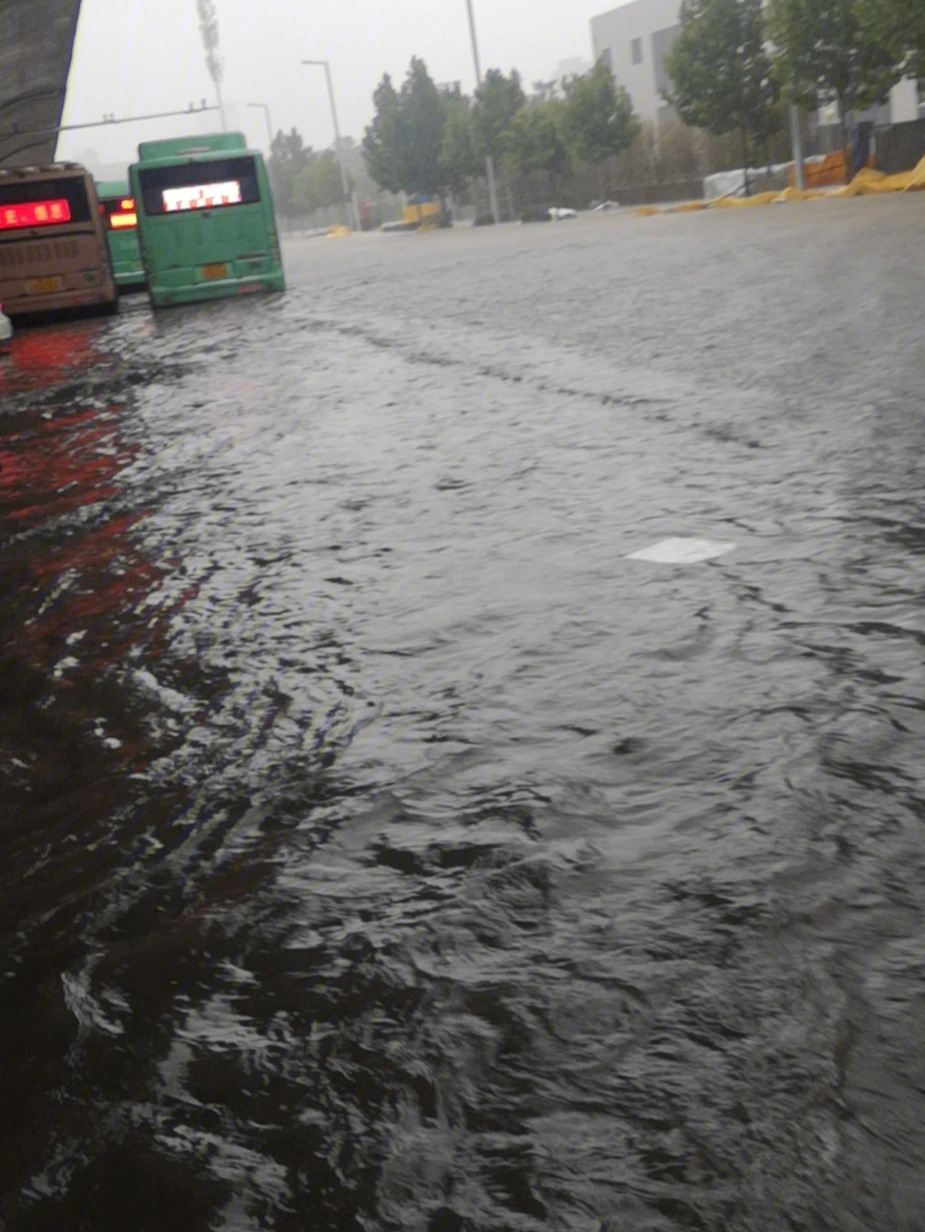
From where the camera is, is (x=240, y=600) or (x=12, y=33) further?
(x=12, y=33)

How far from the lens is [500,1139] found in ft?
7.97

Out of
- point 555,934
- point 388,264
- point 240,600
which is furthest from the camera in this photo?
point 388,264

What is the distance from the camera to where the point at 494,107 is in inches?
2854

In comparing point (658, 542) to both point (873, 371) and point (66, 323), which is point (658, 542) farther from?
point (66, 323)

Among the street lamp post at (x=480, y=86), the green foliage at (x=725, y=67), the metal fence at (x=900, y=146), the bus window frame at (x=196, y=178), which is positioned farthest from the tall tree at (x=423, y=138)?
the bus window frame at (x=196, y=178)

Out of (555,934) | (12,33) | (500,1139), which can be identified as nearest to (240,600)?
(555,934)

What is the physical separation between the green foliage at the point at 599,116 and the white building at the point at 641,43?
17.3 meters

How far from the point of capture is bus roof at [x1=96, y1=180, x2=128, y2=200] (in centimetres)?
3609

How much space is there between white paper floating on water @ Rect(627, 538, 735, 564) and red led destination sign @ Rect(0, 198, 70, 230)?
2597 cm

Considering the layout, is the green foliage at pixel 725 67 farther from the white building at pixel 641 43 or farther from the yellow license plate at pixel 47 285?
the white building at pixel 641 43

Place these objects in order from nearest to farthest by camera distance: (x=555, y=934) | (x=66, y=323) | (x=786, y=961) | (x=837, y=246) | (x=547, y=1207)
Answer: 1. (x=547, y=1207)
2. (x=786, y=961)
3. (x=555, y=934)
4. (x=837, y=246)
5. (x=66, y=323)

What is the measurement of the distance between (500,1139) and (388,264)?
34.9m

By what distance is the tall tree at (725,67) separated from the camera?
1882 inches

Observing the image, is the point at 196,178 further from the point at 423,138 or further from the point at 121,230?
the point at 423,138
